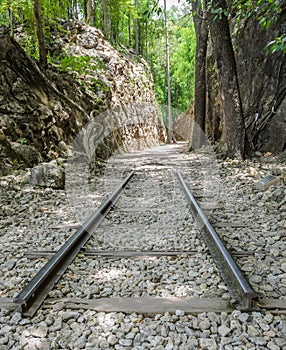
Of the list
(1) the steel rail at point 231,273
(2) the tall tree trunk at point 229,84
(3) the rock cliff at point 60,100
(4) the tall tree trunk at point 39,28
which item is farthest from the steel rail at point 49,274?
(4) the tall tree trunk at point 39,28

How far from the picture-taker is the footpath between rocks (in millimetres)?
1662

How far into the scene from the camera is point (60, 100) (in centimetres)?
827

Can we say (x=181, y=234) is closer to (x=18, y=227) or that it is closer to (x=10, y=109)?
(x=18, y=227)

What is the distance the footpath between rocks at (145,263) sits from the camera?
1662 millimetres

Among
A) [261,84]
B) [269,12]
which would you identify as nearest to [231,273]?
[269,12]

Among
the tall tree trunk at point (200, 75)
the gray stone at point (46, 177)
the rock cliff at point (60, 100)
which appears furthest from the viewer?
the tall tree trunk at point (200, 75)

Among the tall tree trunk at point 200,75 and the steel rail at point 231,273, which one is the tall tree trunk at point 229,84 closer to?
the tall tree trunk at point 200,75

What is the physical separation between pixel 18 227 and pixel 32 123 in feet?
12.1

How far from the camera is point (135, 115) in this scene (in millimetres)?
19031

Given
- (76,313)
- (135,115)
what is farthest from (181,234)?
(135,115)

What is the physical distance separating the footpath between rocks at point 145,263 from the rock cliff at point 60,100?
141cm

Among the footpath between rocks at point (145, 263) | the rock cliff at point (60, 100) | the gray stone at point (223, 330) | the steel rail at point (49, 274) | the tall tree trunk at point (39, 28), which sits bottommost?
the footpath between rocks at point (145, 263)

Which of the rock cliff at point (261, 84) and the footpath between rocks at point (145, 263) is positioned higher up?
the rock cliff at point (261, 84)

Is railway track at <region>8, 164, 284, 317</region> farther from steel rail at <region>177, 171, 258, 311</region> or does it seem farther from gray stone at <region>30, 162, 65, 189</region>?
gray stone at <region>30, 162, 65, 189</region>
